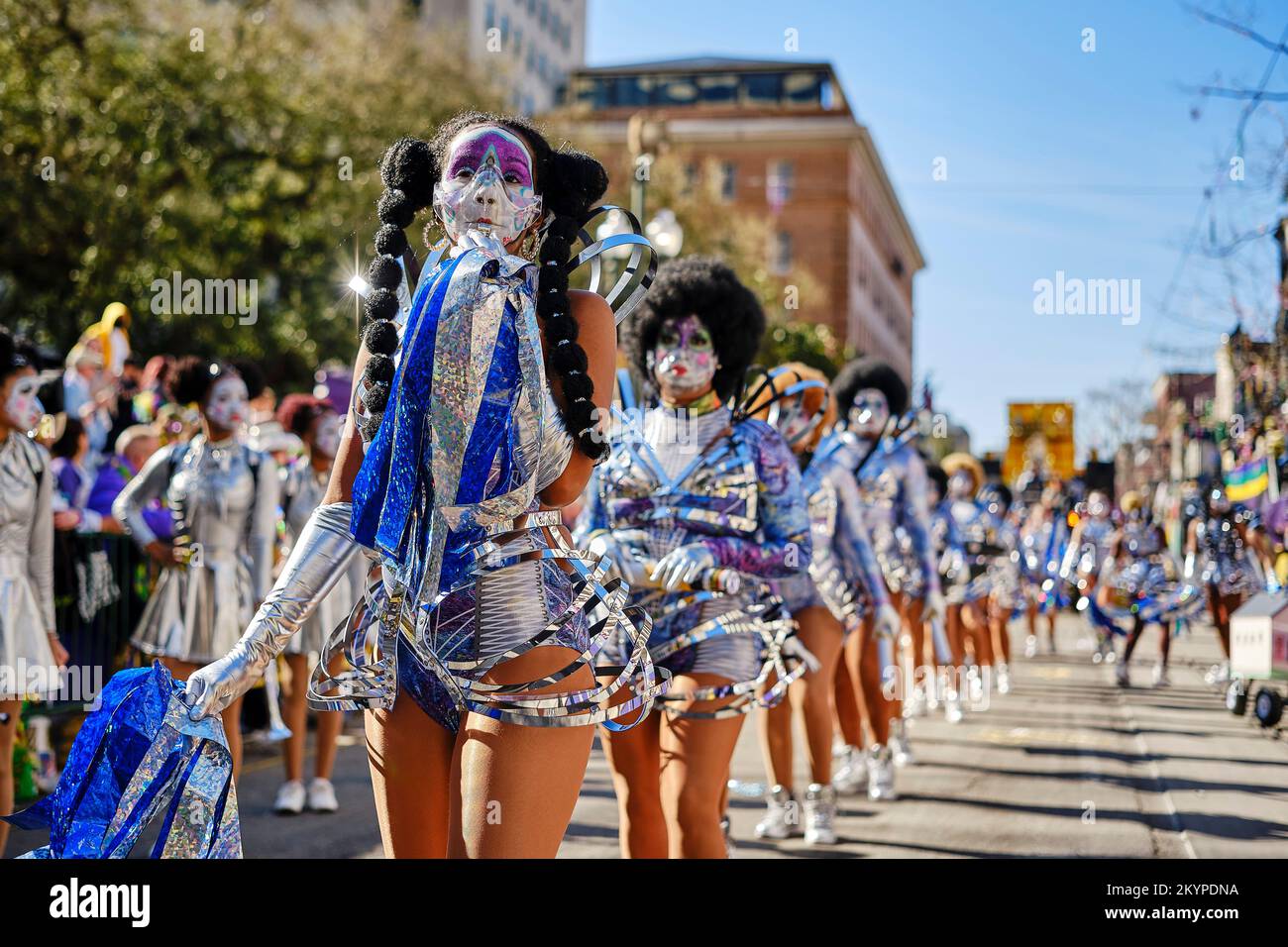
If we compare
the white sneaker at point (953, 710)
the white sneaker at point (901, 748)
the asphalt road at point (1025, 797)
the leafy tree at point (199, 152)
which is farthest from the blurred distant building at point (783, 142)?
the white sneaker at point (901, 748)

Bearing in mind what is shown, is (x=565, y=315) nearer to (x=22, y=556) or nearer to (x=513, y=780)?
(x=513, y=780)

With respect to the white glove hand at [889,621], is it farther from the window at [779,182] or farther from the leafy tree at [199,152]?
the window at [779,182]

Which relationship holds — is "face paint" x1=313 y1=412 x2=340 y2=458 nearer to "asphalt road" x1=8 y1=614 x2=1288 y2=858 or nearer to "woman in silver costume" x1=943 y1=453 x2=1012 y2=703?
"asphalt road" x1=8 y1=614 x2=1288 y2=858

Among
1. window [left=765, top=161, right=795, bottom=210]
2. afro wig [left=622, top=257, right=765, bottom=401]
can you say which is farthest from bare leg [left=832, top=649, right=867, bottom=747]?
window [left=765, top=161, right=795, bottom=210]

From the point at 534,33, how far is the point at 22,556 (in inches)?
2512

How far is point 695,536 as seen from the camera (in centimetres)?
468

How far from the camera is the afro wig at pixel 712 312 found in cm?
508

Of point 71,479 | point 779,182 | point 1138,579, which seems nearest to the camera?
point 71,479

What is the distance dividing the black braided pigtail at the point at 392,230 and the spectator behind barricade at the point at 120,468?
21.0 feet

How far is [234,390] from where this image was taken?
6.68 meters

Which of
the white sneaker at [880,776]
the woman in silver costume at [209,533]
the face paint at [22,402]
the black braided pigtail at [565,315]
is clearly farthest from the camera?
the white sneaker at [880,776]

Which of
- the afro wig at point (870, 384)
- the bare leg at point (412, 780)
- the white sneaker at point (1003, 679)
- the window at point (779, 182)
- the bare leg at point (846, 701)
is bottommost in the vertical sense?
the white sneaker at point (1003, 679)

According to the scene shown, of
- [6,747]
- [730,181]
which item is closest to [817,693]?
[6,747]

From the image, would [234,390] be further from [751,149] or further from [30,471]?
[751,149]
